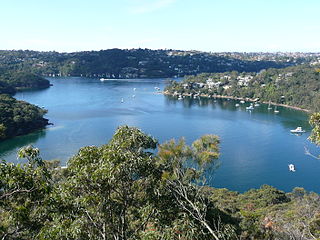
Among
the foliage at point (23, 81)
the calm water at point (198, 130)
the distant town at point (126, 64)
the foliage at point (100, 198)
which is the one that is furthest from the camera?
the distant town at point (126, 64)

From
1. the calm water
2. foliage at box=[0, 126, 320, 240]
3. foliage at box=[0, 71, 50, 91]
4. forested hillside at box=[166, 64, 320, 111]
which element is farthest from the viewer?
foliage at box=[0, 71, 50, 91]

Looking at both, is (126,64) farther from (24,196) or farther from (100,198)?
(24,196)

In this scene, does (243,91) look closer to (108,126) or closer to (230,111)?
(230,111)

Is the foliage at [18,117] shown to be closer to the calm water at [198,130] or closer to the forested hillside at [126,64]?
the calm water at [198,130]

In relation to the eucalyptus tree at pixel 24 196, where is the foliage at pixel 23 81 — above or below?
below

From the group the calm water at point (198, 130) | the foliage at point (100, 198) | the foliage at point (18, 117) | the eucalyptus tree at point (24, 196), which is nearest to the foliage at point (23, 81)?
the calm water at point (198, 130)

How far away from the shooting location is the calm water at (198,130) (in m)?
14.4

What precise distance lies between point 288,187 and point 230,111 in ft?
53.4

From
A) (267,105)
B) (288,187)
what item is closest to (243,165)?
(288,187)

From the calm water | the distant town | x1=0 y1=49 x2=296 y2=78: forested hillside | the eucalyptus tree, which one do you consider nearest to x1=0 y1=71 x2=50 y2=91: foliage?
the calm water

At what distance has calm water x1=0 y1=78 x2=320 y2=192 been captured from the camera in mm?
14422

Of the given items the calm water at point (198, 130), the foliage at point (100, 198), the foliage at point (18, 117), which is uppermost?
the foliage at point (100, 198)

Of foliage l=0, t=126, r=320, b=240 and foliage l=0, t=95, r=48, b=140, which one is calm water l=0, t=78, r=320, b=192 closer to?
foliage l=0, t=95, r=48, b=140

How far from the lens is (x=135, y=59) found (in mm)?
65500
